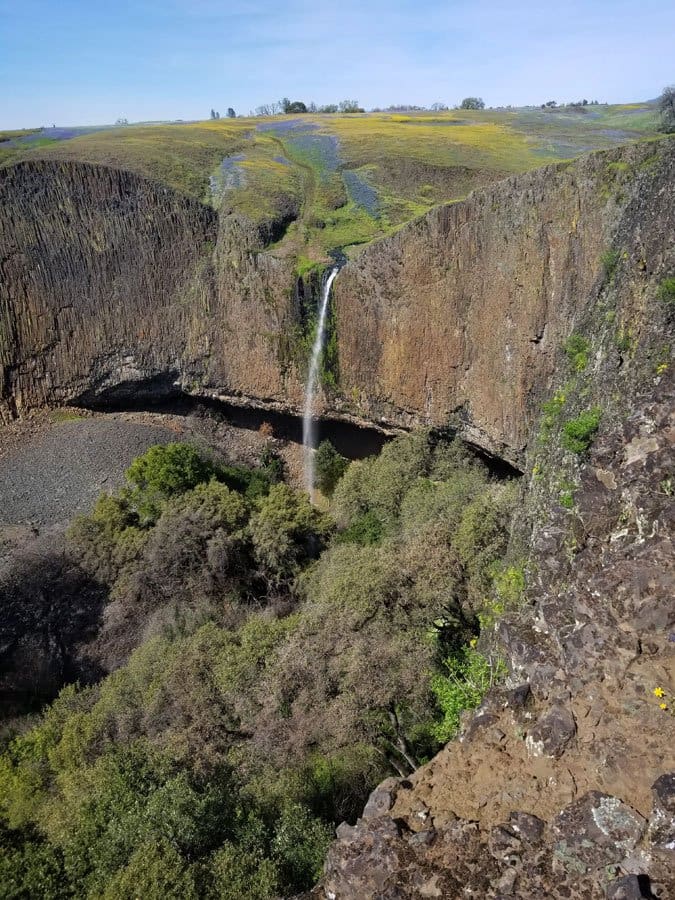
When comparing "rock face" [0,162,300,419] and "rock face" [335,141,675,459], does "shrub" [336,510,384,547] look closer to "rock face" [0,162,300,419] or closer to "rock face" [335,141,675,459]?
"rock face" [335,141,675,459]

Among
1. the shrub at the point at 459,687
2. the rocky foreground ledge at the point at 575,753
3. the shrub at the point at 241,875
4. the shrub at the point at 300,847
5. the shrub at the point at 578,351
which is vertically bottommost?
the shrub at the point at 300,847

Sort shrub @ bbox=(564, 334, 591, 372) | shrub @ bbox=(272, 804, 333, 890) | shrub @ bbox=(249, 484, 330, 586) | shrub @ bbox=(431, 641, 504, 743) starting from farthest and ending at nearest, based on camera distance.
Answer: shrub @ bbox=(249, 484, 330, 586)
shrub @ bbox=(564, 334, 591, 372)
shrub @ bbox=(431, 641, 504, 743)
shrub @ bbox=(272, 804, 333, 890)

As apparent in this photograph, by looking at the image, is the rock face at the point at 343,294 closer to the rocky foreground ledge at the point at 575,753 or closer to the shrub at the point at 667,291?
the shrub at the point at 667,291

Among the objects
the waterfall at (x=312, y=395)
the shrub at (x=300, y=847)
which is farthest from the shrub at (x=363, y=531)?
the shrub at (x=300, y=847)

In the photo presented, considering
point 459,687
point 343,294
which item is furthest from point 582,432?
point 343,294

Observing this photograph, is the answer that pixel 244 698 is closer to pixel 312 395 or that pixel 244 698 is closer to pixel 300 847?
pixel 300 847

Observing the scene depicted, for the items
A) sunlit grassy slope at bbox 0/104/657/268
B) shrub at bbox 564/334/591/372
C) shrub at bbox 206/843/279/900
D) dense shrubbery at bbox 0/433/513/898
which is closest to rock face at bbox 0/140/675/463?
shrub at bbox 564/334/591/372

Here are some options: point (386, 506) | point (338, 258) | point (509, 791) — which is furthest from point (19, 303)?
point (509, 791)
